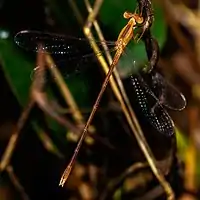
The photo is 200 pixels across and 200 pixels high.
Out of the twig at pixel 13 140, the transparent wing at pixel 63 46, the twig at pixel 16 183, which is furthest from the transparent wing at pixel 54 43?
the twig at pixel 16 183

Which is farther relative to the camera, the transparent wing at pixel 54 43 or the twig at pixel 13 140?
the twig at pixel 13 140

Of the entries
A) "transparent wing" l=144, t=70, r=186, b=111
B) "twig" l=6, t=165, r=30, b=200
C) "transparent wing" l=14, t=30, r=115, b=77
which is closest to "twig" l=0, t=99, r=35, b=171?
"twig" l=6, t=165, r=30, b=200

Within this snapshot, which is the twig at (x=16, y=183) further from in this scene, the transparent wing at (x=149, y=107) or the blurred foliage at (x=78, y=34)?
the transparent wing at (x=149, y=107)

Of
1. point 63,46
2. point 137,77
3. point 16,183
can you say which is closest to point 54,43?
point 63,46

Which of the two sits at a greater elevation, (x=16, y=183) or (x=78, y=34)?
(x=78, y=34)

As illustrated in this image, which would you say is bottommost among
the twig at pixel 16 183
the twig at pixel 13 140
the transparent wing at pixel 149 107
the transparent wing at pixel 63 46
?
the twig at pixel 16 183

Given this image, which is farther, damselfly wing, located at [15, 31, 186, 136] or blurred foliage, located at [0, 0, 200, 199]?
blurred foliage, located at [0, 0, 200, 199]

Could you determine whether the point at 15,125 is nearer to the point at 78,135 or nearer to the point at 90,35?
the point at 78,135

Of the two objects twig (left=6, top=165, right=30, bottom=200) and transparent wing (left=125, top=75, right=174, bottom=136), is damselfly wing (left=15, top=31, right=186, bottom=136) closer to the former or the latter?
transparent wing (left=125, top=75, right=174, bottom=136)

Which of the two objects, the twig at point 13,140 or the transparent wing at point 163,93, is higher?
the transparent wing at point 163,93

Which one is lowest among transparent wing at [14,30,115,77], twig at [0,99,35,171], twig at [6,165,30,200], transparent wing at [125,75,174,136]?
twig at [6,165,30,200]

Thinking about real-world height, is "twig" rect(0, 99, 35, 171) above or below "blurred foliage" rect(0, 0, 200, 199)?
below

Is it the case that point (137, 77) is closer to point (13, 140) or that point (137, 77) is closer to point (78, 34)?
point (78, 34)
